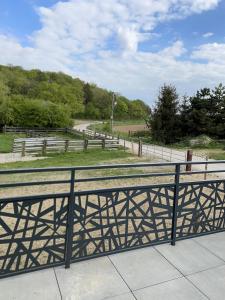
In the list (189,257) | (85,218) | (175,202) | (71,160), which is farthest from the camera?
(71,160)

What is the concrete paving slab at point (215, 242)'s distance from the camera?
3.07 metres

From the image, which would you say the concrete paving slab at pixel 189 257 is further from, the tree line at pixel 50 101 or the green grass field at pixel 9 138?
the tree line at pixel 50 101

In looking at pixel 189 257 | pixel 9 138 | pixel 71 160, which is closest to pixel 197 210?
pixel 189 257

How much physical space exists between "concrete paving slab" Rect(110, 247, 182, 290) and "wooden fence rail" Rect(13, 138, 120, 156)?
11030 mm

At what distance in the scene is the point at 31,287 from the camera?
2.27 metres

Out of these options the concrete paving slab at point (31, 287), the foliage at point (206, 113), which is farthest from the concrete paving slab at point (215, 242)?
the foliage at point (206, 113)

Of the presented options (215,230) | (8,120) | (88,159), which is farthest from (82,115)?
(215,230)

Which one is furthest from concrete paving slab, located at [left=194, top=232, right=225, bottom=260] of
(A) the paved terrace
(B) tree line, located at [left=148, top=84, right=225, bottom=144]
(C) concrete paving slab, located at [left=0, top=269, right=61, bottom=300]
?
(B) tree line, located at [left=148, top=84, right=225, bottom=144]

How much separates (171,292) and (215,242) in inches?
48.7

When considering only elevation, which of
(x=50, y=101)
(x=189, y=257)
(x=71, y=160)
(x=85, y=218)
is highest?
(x=50, y=101)

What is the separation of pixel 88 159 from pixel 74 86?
46.6m

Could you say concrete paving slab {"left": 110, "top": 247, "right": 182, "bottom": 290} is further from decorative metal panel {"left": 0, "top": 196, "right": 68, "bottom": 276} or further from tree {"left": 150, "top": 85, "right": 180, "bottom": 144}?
tree {"left": 150, "top": 85, "right": 180, "bottom": 144}

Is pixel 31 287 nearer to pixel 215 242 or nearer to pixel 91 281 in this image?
pixel 91 281

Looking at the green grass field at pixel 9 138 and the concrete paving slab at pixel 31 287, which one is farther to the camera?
the green grass field at pixel 9 138
